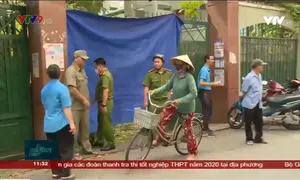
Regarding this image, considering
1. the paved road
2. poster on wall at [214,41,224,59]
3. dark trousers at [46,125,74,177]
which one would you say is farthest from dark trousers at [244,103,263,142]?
dark trousers at [46,125,74,177]

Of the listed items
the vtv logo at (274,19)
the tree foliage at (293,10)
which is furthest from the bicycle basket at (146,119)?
the tree foliage at (293,10)

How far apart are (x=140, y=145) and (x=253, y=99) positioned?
2.50 m

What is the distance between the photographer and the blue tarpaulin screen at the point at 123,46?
6066 mm

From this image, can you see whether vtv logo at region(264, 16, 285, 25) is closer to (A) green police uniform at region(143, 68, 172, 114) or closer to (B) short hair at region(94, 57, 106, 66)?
(A) green police uniform at region(143, 68, 172, 114)

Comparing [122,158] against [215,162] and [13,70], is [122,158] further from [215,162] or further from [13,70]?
[13,70]

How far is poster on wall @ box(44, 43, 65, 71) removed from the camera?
5484 mm

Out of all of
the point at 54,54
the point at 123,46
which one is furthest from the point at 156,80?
the point at 54,54

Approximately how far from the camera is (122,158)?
5.71 metres

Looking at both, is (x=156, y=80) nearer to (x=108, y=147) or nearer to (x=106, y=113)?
(x=106, y=113)

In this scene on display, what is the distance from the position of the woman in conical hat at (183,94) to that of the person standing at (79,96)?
1107 millimetres

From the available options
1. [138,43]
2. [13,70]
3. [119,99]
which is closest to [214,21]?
[138,43]

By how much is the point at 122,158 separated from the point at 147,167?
64cm

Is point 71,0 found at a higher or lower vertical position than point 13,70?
higher

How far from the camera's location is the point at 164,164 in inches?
211
